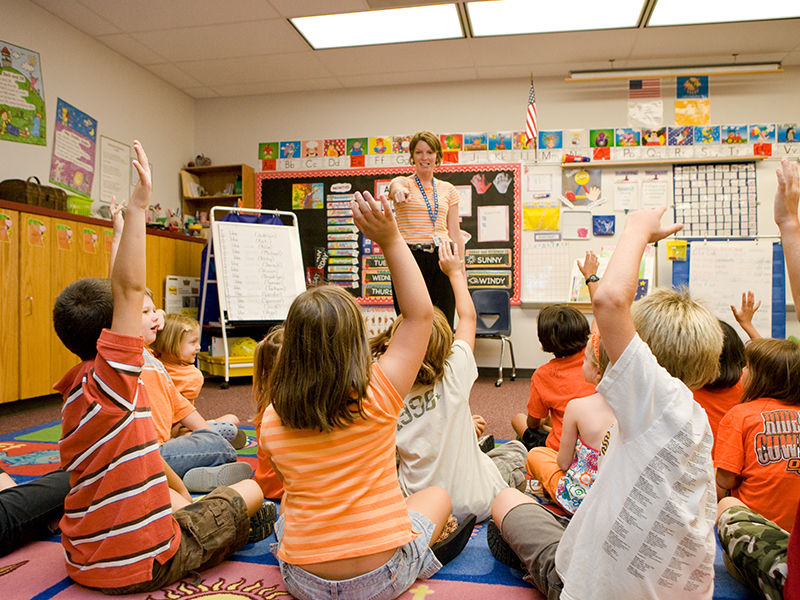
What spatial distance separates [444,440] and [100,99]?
425 centimetres

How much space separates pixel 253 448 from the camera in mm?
2498

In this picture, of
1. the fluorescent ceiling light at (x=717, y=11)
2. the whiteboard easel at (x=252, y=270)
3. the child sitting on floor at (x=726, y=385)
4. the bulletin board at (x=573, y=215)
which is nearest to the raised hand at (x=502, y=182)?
the bulletin board at (x=573, y=215)

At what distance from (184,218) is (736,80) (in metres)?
5.03

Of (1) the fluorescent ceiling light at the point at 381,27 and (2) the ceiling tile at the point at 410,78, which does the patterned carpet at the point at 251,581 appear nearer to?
(1) the fluorescent ceiling light at the point at 381,27

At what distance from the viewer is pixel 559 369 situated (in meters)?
1.93

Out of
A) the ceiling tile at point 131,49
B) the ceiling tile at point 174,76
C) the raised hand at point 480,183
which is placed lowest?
the raised hand at point 480,183

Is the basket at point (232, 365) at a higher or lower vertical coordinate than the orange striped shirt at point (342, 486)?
lower

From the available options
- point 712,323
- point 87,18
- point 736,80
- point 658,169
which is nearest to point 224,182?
point 87,18

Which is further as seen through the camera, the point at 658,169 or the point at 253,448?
the point at 658,169

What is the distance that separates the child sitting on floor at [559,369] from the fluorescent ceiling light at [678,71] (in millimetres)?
3292

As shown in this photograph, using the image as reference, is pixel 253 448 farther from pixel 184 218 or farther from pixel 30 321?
pixel 184 218

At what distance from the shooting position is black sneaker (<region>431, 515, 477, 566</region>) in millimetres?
1233

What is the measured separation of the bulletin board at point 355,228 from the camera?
4820 millimetres

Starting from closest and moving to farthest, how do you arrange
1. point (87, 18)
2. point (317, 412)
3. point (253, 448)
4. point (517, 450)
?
point (317, 412), point (517, 450), point (253, 448), point (87, 18)
